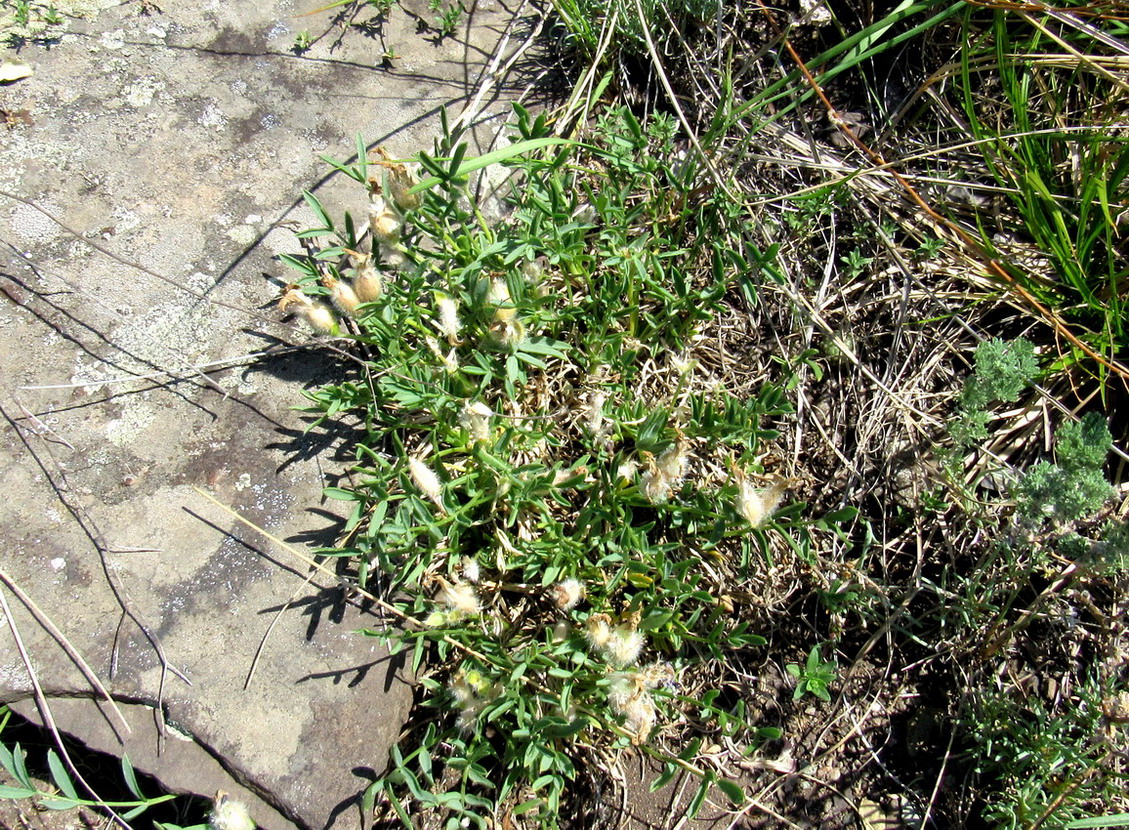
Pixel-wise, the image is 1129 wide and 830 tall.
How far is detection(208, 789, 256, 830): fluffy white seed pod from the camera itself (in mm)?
1965

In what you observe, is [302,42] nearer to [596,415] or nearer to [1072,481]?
[596,415]

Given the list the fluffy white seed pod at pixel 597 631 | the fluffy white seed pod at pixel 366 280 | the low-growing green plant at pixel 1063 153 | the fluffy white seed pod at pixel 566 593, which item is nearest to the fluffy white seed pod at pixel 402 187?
the fluffy white seed pod at pixel 366 280

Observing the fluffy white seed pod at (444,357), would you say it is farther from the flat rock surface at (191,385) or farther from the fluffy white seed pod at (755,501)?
the fluffy white seed pod at (755,501)

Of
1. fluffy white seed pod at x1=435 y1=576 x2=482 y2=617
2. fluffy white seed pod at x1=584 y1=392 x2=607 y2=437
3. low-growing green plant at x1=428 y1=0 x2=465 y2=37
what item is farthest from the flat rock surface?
fluffy white seed pod at x1=584 y1=392 x2=607 y2=437

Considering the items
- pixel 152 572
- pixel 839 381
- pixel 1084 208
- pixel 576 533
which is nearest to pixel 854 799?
pixel 576 533

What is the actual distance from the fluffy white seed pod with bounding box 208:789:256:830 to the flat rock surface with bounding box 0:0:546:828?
0.06 metres

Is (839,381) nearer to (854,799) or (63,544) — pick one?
(854,799)

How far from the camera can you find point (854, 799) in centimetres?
224

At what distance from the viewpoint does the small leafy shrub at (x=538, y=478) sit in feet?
6.94

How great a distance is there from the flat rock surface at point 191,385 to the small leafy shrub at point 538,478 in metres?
0.18

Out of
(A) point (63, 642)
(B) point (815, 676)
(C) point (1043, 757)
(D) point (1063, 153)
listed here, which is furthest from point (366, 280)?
(D) point (1063, 153)

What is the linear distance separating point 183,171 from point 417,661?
1.75m

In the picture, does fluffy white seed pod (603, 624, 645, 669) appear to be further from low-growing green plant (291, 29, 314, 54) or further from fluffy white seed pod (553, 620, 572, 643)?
low-growing green plant (291, 29, 314, 54)

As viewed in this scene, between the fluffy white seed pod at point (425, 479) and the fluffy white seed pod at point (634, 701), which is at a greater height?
the fluffy white seed pod at point (425, 479)
